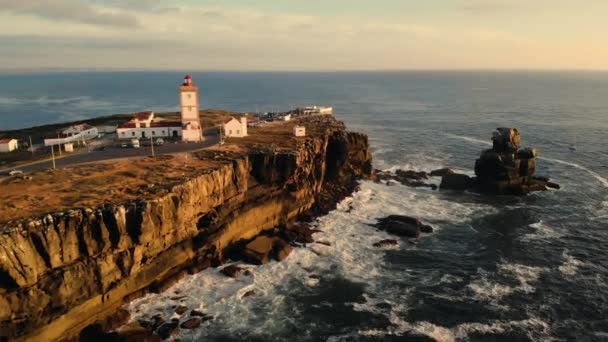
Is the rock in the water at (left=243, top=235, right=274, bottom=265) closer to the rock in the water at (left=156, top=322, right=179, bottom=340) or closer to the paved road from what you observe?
the rock in the water at (left=156, top=322, right=179, bottom=340)

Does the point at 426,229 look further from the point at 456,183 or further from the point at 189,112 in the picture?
the point at 189,112

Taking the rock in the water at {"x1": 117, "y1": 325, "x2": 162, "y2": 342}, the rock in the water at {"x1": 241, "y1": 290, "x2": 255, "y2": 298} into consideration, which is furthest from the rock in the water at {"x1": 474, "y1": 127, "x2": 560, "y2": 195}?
the rock in the water at {"x1": 117, "y1": 325, "x2": 162, "y2": 342}

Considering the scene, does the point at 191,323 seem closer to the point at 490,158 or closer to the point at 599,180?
the point at 490,158

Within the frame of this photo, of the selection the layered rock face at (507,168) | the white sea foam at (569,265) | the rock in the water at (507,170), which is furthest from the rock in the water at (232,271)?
the layered rock face at (507,168)

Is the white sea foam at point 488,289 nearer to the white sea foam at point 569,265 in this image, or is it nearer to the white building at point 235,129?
the white sea foam at point 569,265

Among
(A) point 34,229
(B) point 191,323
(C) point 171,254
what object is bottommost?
(B) point 191,323

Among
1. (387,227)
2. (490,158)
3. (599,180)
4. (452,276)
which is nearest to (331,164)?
(387,227)
